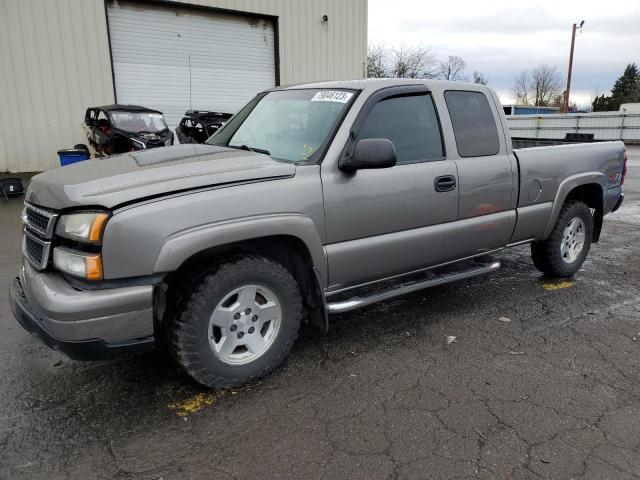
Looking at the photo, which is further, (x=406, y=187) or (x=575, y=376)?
(x=406, y=187)

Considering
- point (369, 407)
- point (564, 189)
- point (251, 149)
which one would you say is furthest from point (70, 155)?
point (369, 407)

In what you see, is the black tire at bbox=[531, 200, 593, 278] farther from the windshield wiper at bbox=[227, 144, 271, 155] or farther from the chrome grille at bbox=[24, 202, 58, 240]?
the chrome grille at bbox=[24, 202, 58, 240]

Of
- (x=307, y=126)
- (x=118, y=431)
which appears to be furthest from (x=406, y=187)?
(x=118, y=431)

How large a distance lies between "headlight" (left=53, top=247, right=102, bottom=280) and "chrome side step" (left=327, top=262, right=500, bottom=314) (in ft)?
4.68

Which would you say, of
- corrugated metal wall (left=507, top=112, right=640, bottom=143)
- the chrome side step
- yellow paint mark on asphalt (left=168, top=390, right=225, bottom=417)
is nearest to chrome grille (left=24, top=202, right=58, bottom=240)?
yellow paint mark on asphalt (left=168, top=390, right=225, bottom=417)

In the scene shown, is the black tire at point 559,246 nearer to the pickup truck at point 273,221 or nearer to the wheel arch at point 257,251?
the pickup truck at point 273,221

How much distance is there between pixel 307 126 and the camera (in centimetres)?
354

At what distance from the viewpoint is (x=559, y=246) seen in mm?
4887

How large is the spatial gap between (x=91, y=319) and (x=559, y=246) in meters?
4.23

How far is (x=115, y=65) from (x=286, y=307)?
11.4 meters

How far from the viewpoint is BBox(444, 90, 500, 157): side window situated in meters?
3.96

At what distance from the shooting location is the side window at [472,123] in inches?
156

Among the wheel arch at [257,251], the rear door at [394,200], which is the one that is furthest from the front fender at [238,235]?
the rear door at [394,200]

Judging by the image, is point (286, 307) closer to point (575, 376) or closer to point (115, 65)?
point (575, 376)
